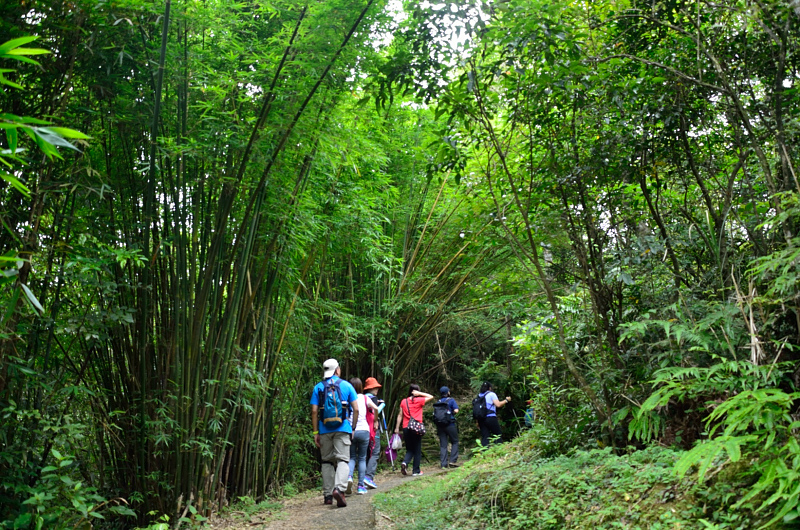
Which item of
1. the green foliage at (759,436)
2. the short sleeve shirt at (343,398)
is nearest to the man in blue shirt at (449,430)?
the short sleeve shirt at (343,398)

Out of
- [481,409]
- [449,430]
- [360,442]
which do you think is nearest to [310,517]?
[360,442]

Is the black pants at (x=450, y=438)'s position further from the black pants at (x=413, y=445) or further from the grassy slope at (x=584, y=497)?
the grassy slope at (x=584, y=497)

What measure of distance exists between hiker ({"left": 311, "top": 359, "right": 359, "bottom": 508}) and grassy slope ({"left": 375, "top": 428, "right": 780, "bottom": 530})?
1.62 feet

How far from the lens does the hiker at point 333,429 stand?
4766 mm

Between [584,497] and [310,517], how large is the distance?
235 centimetres

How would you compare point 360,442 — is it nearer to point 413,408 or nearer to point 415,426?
point 415,426

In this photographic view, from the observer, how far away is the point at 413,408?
711 centimetres

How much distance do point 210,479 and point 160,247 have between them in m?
1.79

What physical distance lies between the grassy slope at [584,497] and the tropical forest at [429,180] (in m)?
0.02

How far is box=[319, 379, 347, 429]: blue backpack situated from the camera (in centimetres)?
476

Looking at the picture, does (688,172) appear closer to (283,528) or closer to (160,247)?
(160,247)

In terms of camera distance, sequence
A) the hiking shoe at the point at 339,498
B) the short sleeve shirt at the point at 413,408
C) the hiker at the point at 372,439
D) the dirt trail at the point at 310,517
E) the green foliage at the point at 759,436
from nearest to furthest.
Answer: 1. the green foliage at the point at 759,436
2. the dirt trail at the point at 310,517
3. the hiking shoe at the point at 339,498
4. the hiker at the point at 372,439
5. the short sleeve shirt at the point at 413,408

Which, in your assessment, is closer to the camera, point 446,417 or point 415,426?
point 415,426

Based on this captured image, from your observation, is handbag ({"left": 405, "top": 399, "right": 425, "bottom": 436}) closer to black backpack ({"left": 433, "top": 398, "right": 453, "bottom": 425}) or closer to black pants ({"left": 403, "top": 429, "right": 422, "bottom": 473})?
black pants ({"left": 403, "top": 429, "right": 422, "bottom": 473})
